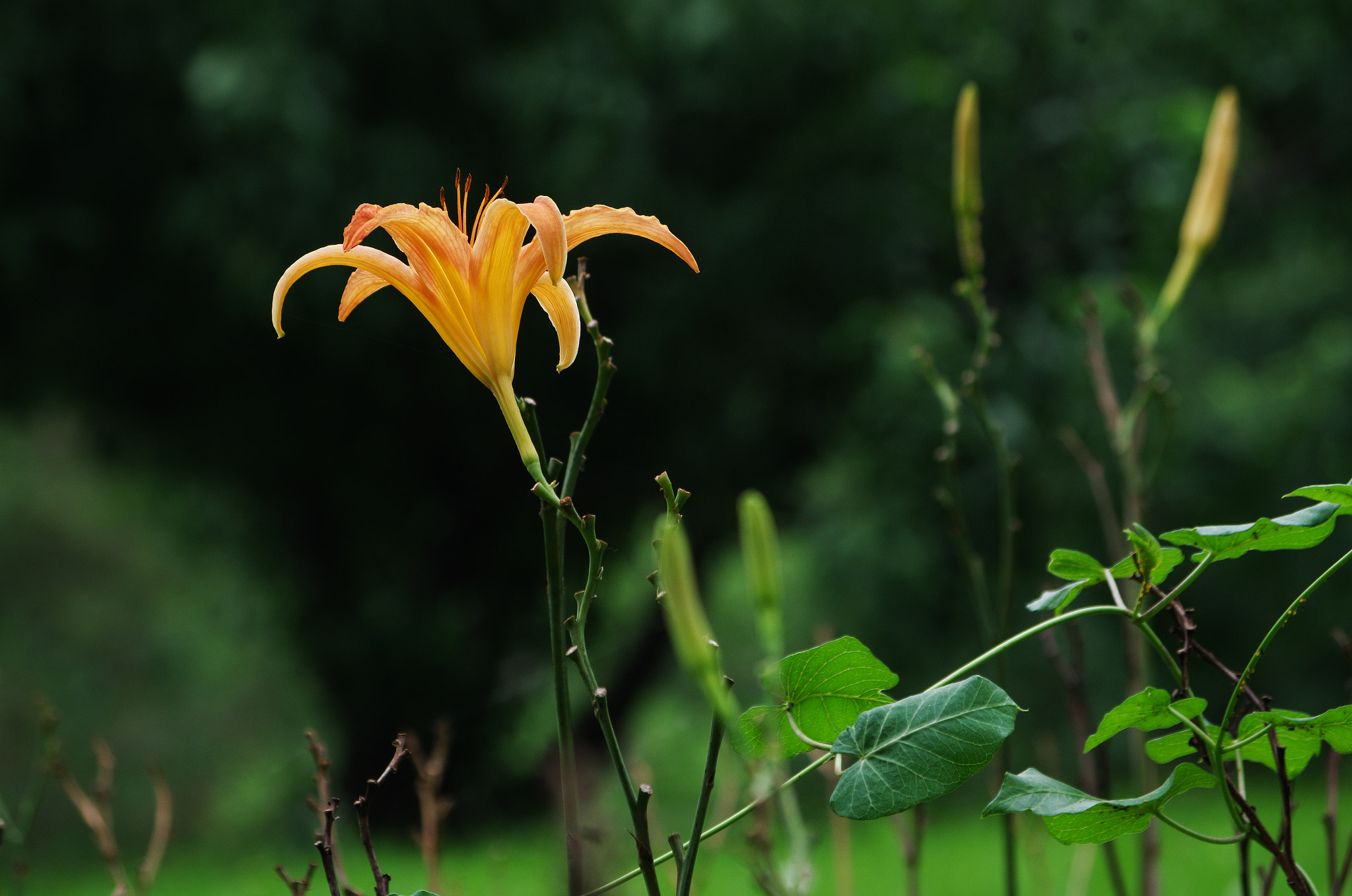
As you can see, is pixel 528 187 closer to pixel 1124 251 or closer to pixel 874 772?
pixel 1124 251

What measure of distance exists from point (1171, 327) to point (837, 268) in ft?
3.68

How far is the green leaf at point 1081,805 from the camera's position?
41cm

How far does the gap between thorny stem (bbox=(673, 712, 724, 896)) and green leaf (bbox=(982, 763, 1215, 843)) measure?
4.4 inches

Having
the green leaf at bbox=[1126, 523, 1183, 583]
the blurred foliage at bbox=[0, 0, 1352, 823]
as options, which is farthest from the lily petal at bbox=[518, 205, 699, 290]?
Result: the blurred foliage at bbox=[0, 0, 1352, 823]

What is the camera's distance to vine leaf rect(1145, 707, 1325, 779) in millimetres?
422

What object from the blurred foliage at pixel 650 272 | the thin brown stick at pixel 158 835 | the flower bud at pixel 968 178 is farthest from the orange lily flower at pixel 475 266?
the blurred foliage at pixel 650 272

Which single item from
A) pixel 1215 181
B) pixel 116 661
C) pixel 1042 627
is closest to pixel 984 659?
pixel 1042 627

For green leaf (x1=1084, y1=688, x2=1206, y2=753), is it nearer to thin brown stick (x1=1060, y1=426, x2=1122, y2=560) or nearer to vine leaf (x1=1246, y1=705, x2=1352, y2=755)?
vine leaf (x1=1246, y1=705, x2=1352, y2=755)

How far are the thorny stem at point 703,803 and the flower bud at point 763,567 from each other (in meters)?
0.03

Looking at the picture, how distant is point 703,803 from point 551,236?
21 cm

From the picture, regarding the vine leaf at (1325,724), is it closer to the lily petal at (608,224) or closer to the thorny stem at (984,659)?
the thorny stem at (984,659)

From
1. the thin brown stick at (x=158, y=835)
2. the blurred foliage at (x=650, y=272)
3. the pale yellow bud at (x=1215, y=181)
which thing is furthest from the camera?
the blurred foliage at (x=650, y=272)

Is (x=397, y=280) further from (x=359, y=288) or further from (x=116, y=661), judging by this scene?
(x=116, y=661)

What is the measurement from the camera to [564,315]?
0.50m
